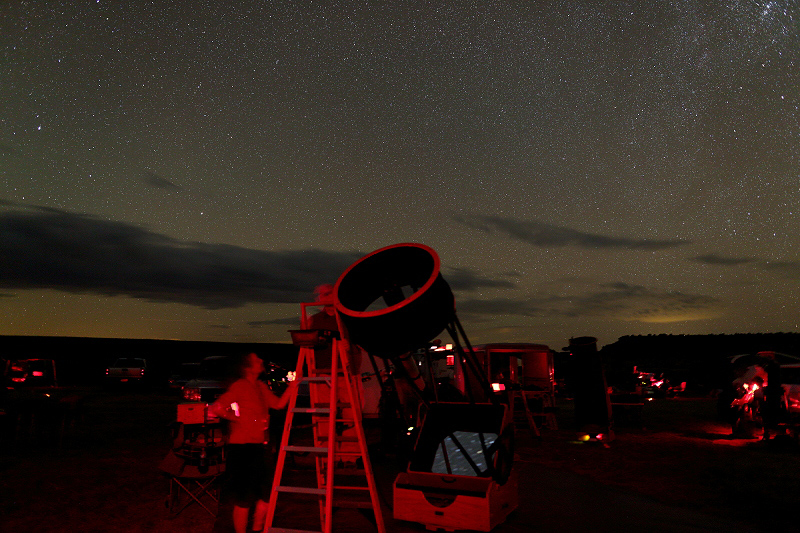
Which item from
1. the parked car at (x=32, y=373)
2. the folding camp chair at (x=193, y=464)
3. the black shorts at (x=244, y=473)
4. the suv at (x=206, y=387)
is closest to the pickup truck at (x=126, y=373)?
the parked car at (x=32, y=373)

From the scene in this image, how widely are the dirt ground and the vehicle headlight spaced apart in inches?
43.0

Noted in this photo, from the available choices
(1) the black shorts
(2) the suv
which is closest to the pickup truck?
(2) the suv

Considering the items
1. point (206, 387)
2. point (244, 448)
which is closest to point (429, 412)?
point (244, 448)

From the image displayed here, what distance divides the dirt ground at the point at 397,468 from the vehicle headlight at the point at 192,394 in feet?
3.59

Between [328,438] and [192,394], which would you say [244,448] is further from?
[192,394]

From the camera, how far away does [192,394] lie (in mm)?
13570

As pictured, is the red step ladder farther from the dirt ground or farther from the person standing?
the dirt ground

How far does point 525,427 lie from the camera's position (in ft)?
56.4

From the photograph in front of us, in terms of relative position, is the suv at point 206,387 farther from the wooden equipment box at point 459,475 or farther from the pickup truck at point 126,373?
the pickup truck at point 126,373

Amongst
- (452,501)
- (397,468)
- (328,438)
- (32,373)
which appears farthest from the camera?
(32,373)

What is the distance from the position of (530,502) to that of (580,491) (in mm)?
1131

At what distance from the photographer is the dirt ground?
688 centimetres

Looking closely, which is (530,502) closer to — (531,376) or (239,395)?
(239,395)

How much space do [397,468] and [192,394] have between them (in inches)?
228
